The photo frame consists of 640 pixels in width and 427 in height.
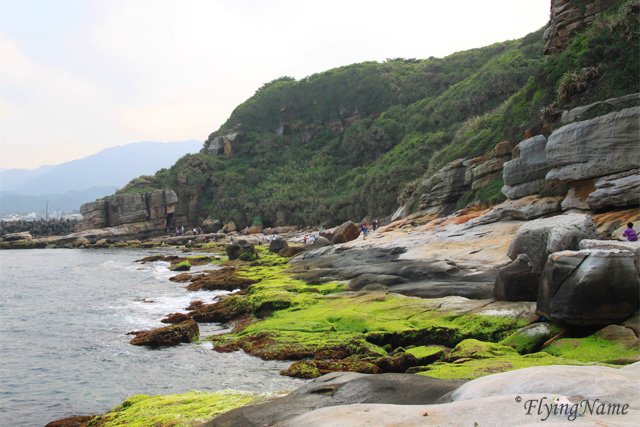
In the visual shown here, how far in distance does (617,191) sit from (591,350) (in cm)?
1556

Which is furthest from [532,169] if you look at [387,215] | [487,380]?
[387,215]

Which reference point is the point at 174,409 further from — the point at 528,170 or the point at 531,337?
the point at 528,170

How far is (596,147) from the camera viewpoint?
2759 cm

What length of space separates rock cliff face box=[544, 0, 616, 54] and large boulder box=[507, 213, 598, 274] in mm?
23532

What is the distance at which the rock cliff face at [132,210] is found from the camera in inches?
4080

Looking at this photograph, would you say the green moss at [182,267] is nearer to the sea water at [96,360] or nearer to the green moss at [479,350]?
the sea water at [96,360]

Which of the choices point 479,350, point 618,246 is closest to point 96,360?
point 479,350

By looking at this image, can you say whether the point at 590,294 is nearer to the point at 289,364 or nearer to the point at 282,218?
the point at 289,364

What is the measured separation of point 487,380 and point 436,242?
23.8 metres

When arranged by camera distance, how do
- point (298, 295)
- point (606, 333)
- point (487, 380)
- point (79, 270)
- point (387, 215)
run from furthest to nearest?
point (387, 215)
point (79, 270)
point (298, 295)
point (606, 333)
point (487, 380)

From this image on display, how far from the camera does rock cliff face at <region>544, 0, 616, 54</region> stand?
37.3 m

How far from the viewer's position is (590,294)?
45.5 ft

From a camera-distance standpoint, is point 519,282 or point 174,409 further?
point 519,282

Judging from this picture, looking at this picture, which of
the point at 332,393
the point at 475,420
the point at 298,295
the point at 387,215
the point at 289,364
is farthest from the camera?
the point at 387,215
